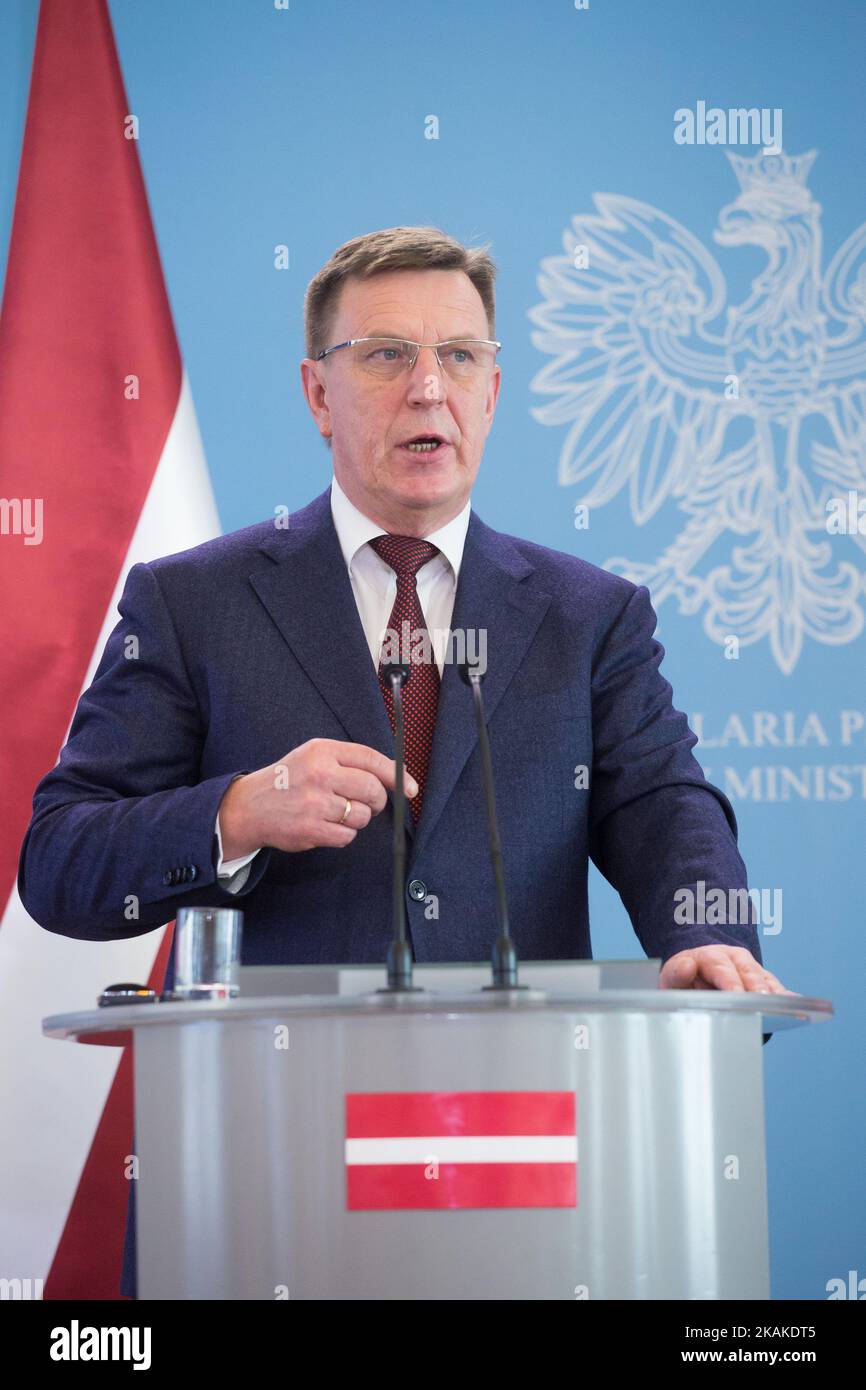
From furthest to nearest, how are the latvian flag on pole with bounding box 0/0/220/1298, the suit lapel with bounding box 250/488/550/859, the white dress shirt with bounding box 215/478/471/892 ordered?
the latvian flag on pole with bounding box 0/0/220/1298, the white dress shirt with bounding box 215/478/471/892, the suit lapel with bounding box 250/488/550/859

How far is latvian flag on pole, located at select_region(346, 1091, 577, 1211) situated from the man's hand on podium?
439 millimetres

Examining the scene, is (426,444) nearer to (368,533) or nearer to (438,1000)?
(368,533)

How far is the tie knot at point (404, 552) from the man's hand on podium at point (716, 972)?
1.04 meters

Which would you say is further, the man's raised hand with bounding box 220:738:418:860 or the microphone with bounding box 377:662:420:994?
the man's raised hand with bounding box 220:738:418:860

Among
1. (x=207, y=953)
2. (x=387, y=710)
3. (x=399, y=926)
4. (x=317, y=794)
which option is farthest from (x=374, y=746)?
(x=399, y=926)

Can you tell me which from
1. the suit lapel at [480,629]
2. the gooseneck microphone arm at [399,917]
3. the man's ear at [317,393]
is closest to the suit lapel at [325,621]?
the suit lapel at [480,629]

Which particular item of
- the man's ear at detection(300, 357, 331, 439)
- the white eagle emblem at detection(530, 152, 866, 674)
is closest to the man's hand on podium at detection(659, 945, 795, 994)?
the man's ear at detection(300, 357, 331, 439)

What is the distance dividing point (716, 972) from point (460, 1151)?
522 millimetres

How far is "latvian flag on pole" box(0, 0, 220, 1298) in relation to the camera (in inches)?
136

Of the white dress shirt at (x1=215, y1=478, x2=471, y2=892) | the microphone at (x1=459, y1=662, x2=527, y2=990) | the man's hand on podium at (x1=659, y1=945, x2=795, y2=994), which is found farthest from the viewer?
the white dress shirt at (x1=215, y1=478, x2=471, y2=892)

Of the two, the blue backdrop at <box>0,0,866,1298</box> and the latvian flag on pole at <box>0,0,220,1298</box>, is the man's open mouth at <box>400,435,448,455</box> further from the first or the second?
the latvian flag on pole at <box>0,0,220,1298</box>

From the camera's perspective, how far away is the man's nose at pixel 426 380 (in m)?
2.83

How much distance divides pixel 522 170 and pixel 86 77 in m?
1.05

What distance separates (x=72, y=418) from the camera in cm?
371
